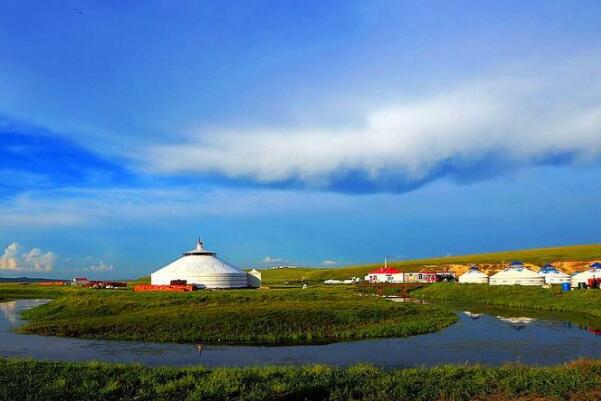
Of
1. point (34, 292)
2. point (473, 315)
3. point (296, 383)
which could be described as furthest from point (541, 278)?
point (34, 292)

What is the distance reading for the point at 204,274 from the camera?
8288cm

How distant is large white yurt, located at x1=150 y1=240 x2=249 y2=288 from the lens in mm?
82812

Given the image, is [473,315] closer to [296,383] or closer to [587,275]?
[296,383]

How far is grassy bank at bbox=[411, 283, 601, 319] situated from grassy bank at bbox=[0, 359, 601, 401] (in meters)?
36.1

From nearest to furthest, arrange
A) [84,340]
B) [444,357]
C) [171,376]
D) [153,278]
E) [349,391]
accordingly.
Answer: [349,391], [171,376], [444,357], [84,340], [153,278]

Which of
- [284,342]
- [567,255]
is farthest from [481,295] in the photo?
[567,255]

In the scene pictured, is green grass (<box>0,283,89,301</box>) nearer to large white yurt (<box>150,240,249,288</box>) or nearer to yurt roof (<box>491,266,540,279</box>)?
large white yurt (<box>150,240,249,288</box>)

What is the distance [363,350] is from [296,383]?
37.9 ft

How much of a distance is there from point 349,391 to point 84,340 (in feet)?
74.2

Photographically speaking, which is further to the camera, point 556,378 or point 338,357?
point 338,357

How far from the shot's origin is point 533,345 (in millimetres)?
30422

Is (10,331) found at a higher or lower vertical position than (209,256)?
lower

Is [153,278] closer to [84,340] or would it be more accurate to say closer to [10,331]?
[10,331]

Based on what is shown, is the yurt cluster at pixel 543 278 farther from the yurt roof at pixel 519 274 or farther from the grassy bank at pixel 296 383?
the grassy bank at pixel 296 383
